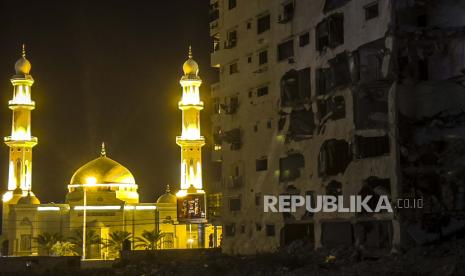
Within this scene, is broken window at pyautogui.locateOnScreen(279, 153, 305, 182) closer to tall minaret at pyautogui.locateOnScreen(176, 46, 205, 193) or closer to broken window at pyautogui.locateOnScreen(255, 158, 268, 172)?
broken window at pyautogui.locateOnScreen(255, 158, 268, 172)

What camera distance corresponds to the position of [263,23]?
4425cm

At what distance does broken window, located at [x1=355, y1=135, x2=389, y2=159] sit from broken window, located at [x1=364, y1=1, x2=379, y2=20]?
5.17 meters

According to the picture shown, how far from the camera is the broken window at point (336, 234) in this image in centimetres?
3672

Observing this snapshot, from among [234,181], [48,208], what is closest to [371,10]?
[234,181]

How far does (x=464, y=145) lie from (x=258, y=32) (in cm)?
1476

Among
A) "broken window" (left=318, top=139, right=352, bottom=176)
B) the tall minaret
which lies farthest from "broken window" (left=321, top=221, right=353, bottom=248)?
the tall minaret

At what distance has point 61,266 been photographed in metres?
46.5

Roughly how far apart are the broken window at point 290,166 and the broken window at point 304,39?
548 cm

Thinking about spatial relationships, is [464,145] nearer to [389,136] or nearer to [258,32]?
[389,136]

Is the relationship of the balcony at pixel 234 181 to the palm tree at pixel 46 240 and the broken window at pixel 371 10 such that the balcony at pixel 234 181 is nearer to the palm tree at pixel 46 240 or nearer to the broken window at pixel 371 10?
the broken window at pixel 371 10

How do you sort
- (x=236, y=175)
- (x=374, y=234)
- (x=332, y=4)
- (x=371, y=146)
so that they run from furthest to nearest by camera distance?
(x=236, y=175) → (x=332, y=4) → (x=371, y=146) → (x=374, y=234)

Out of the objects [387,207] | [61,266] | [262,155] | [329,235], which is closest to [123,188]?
[61,266]

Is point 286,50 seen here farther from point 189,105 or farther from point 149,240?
point 149,240

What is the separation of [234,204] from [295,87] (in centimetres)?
844
